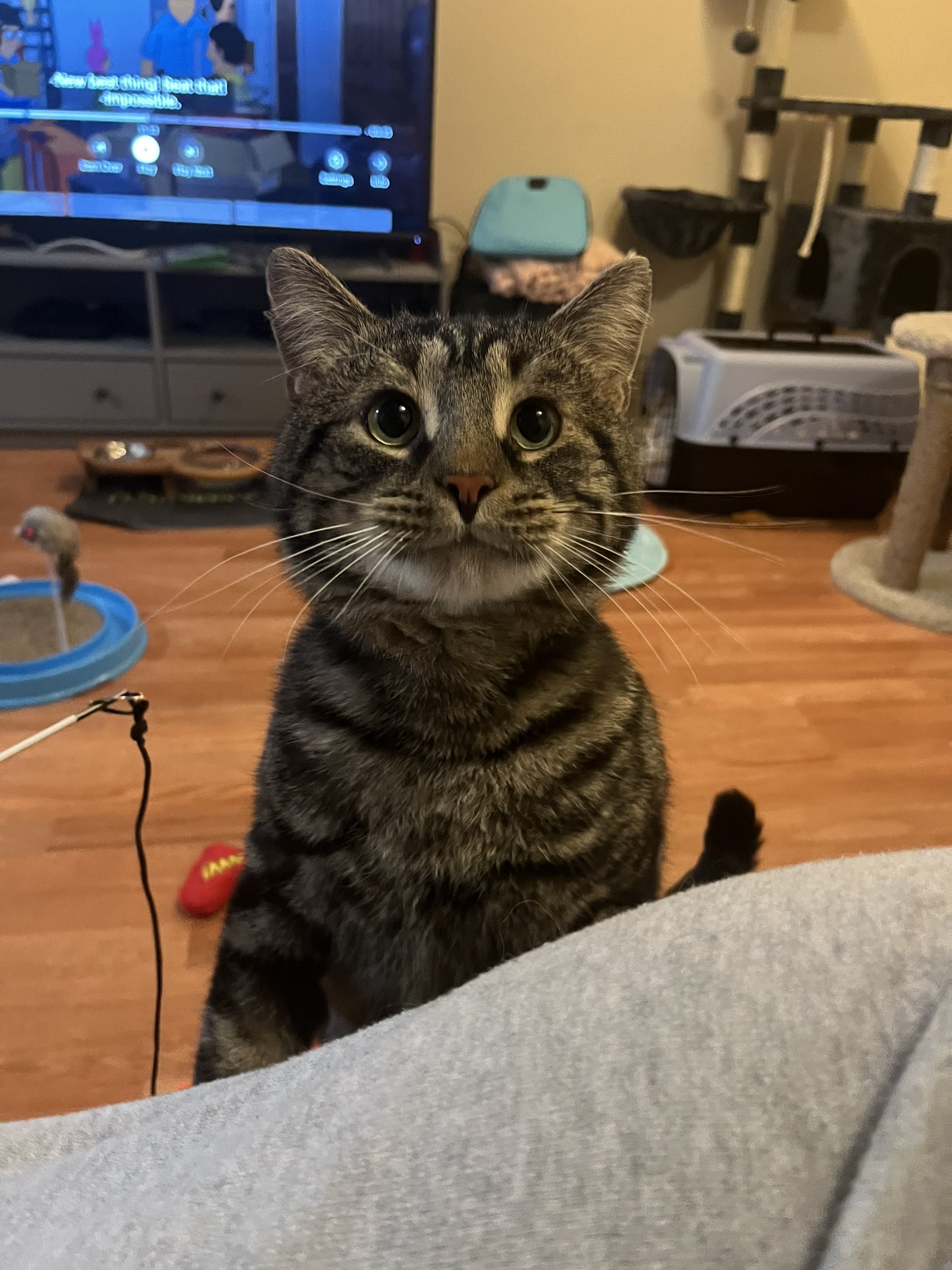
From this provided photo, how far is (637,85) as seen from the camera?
107 inches

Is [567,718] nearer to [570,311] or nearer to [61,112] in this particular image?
[570,311]

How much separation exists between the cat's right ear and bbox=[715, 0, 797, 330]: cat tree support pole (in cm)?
227

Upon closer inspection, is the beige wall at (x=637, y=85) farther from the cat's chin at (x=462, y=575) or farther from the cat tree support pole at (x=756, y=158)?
the cat's chin at (x=462, y=575)

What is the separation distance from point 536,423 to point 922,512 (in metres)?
1.46

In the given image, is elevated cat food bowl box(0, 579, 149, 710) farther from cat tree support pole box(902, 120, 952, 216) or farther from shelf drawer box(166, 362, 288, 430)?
cat tree support pole box(902, 120, 952, 216)

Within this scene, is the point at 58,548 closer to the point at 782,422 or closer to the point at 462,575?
the point at 462,575

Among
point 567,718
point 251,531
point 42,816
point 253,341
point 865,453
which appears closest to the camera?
point 567,718

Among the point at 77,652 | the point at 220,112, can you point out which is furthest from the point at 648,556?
the point at 220,112

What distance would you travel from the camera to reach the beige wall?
2.63 metres

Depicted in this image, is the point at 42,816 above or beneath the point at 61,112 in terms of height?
beneath

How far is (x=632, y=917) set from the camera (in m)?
0.53

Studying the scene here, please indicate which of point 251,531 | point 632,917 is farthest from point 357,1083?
point 251,531

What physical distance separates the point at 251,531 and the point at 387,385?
1502 mm

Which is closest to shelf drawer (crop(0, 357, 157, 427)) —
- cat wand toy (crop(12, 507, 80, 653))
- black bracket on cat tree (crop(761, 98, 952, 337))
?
cat wand toy (crop(12, 507, 80, 653))
